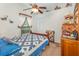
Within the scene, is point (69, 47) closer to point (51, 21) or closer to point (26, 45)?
point (51, 21)

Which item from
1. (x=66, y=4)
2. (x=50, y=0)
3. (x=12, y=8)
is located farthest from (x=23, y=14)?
(x=66, y=4)

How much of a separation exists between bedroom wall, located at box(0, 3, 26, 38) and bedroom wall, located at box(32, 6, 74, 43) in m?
0.17

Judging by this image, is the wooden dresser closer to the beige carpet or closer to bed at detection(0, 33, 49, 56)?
the beige carpet

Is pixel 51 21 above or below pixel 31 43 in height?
above

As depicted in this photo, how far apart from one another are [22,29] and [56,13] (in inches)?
15.1

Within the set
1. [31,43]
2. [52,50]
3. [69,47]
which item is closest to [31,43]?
[31,43]

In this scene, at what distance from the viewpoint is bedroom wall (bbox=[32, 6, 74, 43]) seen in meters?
1.87

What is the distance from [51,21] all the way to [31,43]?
1.00ft

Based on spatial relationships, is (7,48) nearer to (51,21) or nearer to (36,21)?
(36,21)

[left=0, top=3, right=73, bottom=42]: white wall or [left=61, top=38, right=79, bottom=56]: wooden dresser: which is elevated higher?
[left=0, top=3, right=73, bottom=42]: white wall

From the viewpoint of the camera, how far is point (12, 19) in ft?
6.18

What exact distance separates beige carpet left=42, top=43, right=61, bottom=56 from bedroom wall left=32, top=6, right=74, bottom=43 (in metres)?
0.07

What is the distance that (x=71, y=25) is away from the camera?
1.87 m

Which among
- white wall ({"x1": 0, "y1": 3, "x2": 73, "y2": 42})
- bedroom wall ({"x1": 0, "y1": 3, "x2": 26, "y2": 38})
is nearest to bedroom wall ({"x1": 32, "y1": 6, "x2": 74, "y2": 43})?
white wall ({"x1": 0, "y1": 3, "x2": 73, "y2": 42})
